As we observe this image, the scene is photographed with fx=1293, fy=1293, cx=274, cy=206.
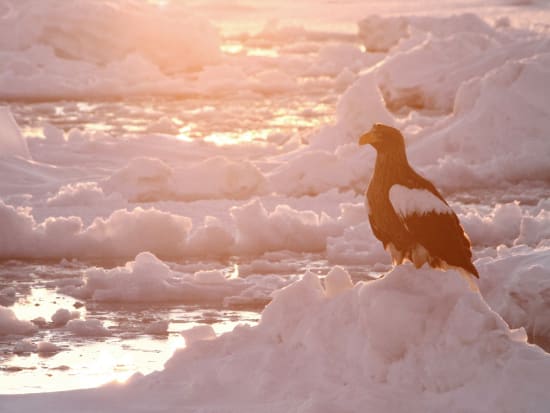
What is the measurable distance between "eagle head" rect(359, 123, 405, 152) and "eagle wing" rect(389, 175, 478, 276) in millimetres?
222

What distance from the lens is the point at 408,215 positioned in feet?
22.5

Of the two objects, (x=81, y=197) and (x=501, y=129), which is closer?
(x=81, y=197)

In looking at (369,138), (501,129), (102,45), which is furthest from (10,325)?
(102,45)

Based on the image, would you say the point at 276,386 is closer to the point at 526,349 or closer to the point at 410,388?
the point at 410,388

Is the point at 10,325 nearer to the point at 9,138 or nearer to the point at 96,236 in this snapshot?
the point at 96,236

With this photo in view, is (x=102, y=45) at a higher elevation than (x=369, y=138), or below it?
higher

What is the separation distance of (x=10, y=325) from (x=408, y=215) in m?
3.61

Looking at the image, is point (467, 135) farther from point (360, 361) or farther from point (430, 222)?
point (360, 361)

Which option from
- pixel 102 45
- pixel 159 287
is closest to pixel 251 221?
pixel 159 287

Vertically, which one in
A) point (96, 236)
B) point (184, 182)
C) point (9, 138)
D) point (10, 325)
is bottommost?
point (10, 325)

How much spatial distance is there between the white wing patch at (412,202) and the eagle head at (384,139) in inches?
9.1

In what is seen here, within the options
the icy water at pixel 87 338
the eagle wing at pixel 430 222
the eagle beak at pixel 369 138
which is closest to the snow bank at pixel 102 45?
the icy water at pixel 87 338

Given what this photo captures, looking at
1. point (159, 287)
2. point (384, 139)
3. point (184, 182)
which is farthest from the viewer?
point (184, 182)

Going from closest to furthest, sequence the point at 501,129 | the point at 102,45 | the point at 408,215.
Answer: the point at 408,215
the point at 501,129
the point at 102,45
